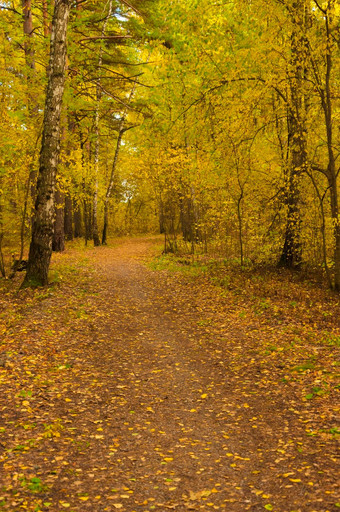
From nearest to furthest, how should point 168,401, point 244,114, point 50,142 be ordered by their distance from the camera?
1. point 168,401
2. point 50,142
3. point 244,114

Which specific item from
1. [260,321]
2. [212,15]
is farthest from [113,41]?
[260,321]

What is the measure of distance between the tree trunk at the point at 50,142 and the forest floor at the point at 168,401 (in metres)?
1.44

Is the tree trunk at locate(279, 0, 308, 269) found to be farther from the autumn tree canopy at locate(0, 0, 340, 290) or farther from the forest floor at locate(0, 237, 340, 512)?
the forest floor at locate(0, 237, 340, 512)

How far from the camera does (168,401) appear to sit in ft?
20.2

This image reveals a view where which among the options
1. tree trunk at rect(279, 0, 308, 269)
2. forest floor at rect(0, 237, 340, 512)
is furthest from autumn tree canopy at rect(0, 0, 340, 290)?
forest floor at rect(0, 237, 340, 512)

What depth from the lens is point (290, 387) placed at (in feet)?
20.9

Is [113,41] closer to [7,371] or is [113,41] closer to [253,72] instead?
[253,72]

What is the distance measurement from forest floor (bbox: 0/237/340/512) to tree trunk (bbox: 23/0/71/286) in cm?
144

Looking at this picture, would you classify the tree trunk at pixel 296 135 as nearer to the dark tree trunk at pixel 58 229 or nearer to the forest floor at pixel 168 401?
the forest floor at pixel 168 401

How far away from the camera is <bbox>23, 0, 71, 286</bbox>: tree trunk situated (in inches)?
413

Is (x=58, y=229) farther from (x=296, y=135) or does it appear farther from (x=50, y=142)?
(x=296, y=135)

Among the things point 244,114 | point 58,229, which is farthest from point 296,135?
point 58,229

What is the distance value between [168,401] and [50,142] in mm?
7513

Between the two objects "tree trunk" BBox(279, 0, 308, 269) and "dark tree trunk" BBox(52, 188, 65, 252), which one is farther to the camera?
"dark tree trunk" BBox(52, 188, 65, 252)
